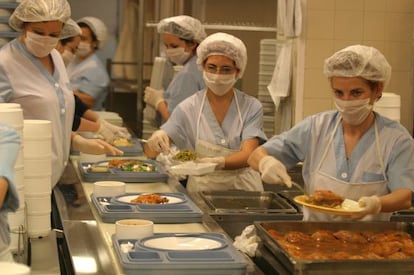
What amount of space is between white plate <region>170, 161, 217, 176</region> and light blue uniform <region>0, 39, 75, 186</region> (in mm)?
496

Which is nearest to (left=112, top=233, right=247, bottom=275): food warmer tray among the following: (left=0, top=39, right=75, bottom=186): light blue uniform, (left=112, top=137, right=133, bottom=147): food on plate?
(left=0, top=39, right=75, bottom=186): light blue uniform

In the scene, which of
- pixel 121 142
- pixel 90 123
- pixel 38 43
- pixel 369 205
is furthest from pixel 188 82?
pixel 369 205

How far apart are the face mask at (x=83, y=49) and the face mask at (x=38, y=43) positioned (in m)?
2.94

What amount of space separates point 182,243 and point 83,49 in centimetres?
410

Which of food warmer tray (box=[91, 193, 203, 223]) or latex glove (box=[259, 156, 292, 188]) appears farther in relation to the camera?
latex glove (box=[259, 156, 292, 188])

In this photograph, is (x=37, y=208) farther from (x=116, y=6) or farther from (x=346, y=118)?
(x=116, y=6)

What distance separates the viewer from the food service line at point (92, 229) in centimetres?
207

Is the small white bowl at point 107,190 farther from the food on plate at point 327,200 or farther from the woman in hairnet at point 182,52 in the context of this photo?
the woman in hairnet at point 182,52

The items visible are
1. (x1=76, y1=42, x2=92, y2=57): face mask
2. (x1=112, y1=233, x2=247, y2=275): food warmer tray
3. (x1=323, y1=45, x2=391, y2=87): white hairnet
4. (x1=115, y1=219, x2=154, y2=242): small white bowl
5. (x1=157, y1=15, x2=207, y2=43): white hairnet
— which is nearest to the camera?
(x1=112, y1=233, x2=247, y2=275): food warmer tray

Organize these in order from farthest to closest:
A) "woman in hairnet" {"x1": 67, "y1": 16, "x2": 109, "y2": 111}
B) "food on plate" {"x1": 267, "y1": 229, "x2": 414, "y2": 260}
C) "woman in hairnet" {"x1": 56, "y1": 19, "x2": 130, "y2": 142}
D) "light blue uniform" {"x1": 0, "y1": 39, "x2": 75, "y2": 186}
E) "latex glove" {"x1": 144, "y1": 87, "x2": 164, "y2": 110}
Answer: "woman in hairnet" {"x1": 67, "y1": 16, "x2": 109, "y2": 111} → "latex glove" {"x1": 144, "y1": 87, "x2": 164, "y2": 110} → "woman in hairnet" {"x1": 56, "y1": 19, "x2": 130, "y2": 142} → "light blue uniform" {"x1": 0, "y1": 39, "x2": 75, "y2": 186} → "food on plate" {"x1": 267, "y1": 229, "x2": 414, "y2": 260}

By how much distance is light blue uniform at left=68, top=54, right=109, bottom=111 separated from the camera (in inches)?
230

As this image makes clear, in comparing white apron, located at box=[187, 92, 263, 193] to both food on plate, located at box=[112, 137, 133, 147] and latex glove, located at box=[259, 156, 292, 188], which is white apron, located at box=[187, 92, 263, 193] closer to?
latex glove, located at box=[259, 156, 292, 188]

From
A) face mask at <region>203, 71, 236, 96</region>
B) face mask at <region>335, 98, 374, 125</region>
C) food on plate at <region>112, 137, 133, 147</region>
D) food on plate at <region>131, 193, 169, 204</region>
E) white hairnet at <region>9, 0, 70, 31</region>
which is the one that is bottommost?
food on plate at <region>131, 193, 169, 204</region>

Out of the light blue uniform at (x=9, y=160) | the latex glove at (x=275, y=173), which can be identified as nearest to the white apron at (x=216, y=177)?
the latex glove at (x=275, y=173)
